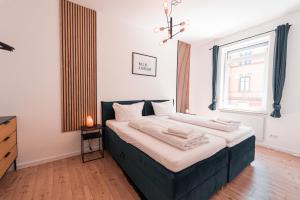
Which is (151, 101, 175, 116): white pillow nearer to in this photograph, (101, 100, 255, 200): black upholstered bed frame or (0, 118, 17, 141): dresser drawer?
(101, 100, 255, 200): black upholstered bed frame

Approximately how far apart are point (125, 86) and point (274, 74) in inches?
125

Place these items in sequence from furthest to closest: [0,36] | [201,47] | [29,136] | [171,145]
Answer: [201,47] → [29,136] → [0,36] → [171,145]

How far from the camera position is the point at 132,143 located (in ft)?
5.79

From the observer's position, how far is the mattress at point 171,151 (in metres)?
1.22

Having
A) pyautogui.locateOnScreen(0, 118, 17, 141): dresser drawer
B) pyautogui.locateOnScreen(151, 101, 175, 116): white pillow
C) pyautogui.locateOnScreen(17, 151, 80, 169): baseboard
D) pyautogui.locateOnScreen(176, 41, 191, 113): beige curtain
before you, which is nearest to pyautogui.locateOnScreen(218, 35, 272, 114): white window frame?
pyautogui.locateOnScreen(176, 41, 191, 113): beige curtain

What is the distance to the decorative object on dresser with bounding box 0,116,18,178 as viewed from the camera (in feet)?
5.21

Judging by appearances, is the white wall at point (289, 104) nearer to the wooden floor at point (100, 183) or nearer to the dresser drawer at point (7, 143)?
the wooden floor at point (100, 183)

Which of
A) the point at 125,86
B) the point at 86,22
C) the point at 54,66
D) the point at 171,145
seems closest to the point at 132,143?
the point at 171,145

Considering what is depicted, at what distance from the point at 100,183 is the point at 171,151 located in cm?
113

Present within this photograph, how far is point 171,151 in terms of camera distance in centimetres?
137

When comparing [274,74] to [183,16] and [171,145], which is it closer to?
[183,16]

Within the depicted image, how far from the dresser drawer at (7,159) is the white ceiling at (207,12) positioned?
2.64 metres

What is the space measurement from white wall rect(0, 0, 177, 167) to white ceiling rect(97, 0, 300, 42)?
418 millimetres

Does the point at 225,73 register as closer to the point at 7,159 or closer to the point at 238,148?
the point at 238,148
